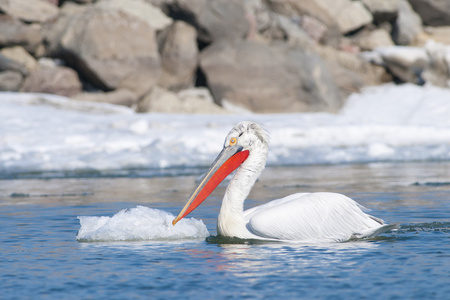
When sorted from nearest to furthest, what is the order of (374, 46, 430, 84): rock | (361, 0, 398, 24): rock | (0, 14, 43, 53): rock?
(0, 14, 43, 53): rock, (374, 46, 430, 84): rock, (361, 0, 398, 24): rock

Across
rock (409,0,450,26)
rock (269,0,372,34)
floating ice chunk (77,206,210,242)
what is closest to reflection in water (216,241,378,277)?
floating ice chunk (77,206,210,242)

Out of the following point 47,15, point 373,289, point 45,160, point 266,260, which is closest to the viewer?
point 373,289

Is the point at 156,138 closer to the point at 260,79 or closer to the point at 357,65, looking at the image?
the point at 260,79

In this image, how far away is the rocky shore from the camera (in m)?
18.2

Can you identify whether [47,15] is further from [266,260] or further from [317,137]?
[266,260]

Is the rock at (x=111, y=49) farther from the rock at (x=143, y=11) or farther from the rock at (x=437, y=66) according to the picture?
the rock at (x=437, y=66)

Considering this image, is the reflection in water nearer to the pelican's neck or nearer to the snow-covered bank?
the pelican's neck

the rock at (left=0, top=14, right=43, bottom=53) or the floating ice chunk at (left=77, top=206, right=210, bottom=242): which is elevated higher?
the floating ice chunk at (left=77, top=206, right=210, bottom=242)

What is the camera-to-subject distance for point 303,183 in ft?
31.2

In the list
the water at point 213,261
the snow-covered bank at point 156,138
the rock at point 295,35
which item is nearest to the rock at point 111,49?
the snow-covered bank at point 156,138

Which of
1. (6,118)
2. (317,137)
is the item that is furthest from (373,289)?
(6,118)

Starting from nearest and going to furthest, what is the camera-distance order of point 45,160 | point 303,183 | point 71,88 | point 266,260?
point 266,260, point 303,183, point 45,160, point 71,88

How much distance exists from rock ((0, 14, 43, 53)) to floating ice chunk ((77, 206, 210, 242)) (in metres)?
14.1

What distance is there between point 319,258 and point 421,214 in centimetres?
221
